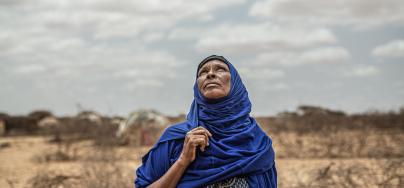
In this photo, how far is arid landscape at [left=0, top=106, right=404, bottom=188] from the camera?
7336 millimetres

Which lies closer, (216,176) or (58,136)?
(216,176)

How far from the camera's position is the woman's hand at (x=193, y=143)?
9.27 ft

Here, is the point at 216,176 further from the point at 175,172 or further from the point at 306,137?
the point at 306,137

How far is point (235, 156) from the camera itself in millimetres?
2895

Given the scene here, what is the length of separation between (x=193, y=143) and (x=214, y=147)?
0.47 feet

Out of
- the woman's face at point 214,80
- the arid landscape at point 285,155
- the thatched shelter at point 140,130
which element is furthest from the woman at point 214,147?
the thatched shelter at point 140,130

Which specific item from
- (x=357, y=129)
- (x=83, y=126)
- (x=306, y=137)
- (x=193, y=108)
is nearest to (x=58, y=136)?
(x=83, y=126)

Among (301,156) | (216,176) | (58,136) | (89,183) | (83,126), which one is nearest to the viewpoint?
(216,176)

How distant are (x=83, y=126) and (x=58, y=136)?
304cm

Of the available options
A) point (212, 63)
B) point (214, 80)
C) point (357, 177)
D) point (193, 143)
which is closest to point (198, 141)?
point (193, 143)

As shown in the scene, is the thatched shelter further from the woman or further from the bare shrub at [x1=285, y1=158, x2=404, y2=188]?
the woman

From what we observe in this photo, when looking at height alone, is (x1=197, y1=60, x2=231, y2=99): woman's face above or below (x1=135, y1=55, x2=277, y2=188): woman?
above

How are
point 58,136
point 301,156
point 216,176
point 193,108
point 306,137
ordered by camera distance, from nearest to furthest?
point 216,176 → point 193,108 → point 301,156 → point 306,137 → point 58,136

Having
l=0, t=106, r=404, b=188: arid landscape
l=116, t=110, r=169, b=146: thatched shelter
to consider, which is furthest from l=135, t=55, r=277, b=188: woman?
l=116, t=110, r=169, b=146: thatched shelter
